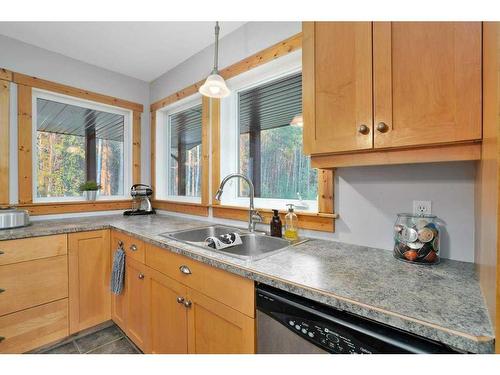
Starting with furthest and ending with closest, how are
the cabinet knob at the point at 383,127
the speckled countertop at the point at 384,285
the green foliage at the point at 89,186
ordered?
the green foliage at the point at 89,186, the cabinet knob at the point at 383,127, the speckled countertop at the point at 384,285

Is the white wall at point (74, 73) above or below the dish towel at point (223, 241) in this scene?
above

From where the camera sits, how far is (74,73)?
2314 millimetres

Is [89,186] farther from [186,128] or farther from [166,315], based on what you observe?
[166,315]

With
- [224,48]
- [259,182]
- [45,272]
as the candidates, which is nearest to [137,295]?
[45,272]

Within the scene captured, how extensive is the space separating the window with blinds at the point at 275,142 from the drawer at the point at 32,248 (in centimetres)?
139

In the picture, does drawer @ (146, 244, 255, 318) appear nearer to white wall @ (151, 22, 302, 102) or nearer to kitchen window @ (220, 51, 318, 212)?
kitchen window @ (220, 51, 318, 212)

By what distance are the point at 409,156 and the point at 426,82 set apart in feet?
0.84

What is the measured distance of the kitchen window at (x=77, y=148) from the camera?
2219mm

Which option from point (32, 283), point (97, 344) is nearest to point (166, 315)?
point (97, 344)

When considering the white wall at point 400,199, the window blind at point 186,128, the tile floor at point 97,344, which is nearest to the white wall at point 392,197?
the white wall at point 400,199

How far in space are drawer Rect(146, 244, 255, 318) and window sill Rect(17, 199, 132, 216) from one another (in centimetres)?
142

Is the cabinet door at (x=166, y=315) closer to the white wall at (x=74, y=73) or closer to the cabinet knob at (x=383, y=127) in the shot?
the cabinet knob at (x=383, y=127)

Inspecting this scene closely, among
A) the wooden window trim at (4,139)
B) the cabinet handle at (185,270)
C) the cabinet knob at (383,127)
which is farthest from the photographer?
the wooden window trim at (4,139)
